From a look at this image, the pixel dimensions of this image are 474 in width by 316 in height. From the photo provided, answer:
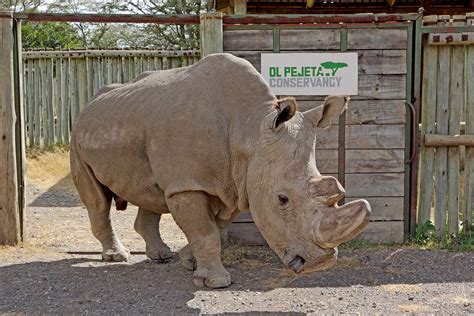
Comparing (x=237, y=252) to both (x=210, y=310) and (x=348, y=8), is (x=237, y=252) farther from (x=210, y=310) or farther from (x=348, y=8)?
(x=348, y=8)

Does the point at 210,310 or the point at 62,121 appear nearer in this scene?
the point at 210,310

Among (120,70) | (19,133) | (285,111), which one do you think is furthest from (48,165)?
(285,111)

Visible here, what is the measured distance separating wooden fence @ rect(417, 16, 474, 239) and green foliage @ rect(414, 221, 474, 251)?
2.1 inches

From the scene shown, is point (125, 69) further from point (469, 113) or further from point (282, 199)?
point (282, 199)

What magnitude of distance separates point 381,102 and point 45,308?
4.09 m

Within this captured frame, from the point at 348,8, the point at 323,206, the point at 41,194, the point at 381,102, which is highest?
the point at 348,8

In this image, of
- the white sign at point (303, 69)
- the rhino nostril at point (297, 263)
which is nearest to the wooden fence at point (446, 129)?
the white sign at point (303, 69)

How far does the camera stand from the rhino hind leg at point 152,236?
7.22 meters

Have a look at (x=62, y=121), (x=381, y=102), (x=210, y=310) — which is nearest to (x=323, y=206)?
(x=210, y=310)

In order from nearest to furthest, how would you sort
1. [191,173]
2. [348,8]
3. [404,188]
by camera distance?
[191,173] < [404,188] < [348,8]

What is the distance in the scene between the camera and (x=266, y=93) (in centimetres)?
614

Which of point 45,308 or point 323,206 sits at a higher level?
point 323,206

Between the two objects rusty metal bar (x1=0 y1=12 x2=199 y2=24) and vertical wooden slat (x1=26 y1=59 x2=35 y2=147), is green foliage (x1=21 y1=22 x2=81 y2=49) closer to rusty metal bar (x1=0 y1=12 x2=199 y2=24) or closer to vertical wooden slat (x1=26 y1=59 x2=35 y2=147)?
vertical wooden slat (x1=26 y1=59 x2=35 y2=147)

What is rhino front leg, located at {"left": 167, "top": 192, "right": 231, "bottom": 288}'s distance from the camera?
20.1 ft
